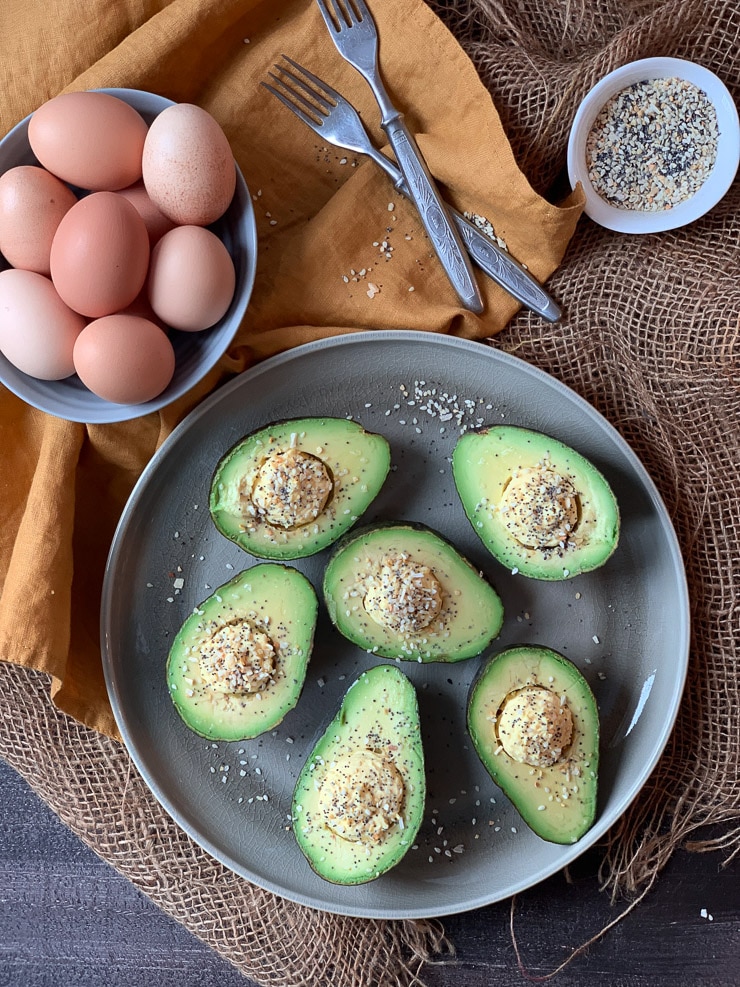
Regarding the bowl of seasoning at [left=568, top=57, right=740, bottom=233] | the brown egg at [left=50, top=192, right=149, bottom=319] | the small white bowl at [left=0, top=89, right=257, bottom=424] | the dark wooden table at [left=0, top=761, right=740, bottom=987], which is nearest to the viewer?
the brown egg at [left=50, top=192, right=149, bottom=319]

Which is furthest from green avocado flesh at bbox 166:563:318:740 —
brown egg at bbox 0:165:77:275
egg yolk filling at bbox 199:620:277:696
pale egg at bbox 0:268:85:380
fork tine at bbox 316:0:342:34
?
fork tine at bbox 316:0:342:34

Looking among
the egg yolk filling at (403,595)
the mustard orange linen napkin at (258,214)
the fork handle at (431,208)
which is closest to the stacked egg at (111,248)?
the mustard orange linen napkin at (258,214)

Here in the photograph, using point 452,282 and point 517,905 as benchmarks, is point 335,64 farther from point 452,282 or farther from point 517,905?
point 517,905

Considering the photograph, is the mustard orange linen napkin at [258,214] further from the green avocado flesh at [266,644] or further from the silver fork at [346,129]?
the green avocado flesh at [266,644]

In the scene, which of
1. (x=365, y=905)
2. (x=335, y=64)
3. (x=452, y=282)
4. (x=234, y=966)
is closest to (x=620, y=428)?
(x=452, y=282)

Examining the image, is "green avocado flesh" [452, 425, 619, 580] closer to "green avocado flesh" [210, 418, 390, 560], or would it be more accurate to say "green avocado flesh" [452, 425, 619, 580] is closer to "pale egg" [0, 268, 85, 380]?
"green avocado flesh" [210, 418, 390, 560]

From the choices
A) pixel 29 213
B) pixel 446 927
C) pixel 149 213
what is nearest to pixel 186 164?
pixel 149 213

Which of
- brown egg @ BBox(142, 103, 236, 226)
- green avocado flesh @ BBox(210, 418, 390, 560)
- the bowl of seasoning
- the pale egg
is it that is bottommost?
green avocado flesh @ BBox(210, 418, 390, 560)

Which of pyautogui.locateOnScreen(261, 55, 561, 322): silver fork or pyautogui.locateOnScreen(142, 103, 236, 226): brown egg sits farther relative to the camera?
pyautogui.locateOnScreen(261, 55, 561, 322): silver fork
